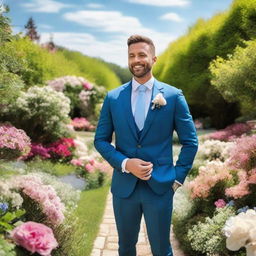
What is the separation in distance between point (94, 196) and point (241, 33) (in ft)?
Result: 39.2

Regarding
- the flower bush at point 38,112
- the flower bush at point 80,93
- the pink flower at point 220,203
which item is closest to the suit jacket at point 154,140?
the pink flower at point 220,203

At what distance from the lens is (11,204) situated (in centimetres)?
450

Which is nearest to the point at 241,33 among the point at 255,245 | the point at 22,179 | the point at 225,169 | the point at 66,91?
the point at 66,91

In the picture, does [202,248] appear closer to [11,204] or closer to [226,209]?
[226,209]

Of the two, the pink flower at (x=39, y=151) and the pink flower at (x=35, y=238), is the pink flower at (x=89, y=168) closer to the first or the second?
the pink flower at (x=39, y=151)

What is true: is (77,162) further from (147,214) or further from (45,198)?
(147,214)

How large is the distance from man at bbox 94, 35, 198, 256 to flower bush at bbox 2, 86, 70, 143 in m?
8.17

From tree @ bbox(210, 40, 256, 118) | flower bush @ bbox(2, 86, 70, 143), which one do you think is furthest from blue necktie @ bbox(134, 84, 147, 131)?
flower bush @ bbox(2, 86, 70, 143)

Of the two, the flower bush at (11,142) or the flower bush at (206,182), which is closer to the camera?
the flower bush at (11,142)

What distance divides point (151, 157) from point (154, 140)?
135mm

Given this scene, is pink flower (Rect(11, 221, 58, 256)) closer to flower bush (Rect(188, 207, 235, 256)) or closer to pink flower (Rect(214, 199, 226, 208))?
flower bush (Rect(188, 207, 235, 256))

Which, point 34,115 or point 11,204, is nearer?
point 11,204

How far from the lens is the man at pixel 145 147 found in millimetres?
3457

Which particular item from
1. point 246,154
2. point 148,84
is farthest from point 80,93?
point 148,84
